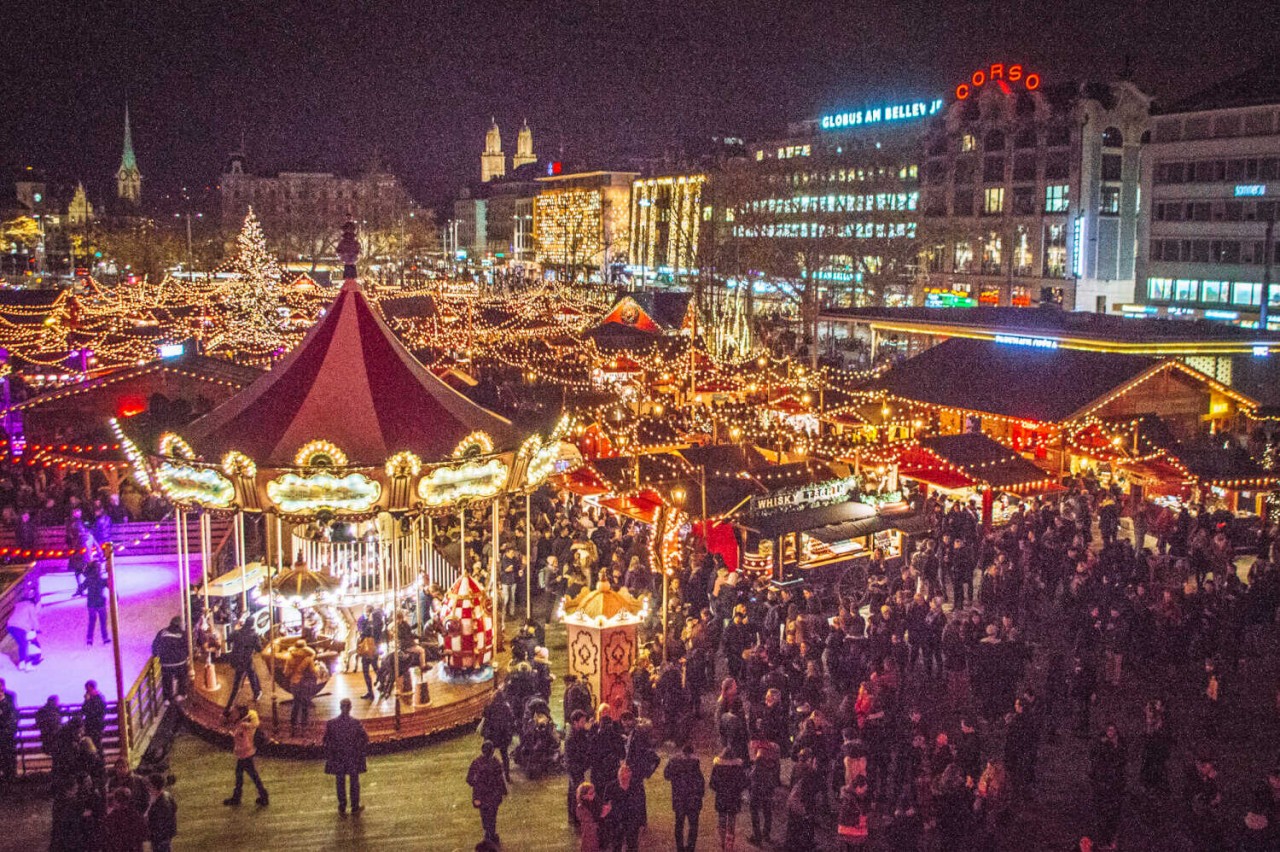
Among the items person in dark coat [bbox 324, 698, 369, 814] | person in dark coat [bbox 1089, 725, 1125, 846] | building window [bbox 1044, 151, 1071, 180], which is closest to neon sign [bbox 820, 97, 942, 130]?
building window [bbox 1044, 151, 1071, 180]

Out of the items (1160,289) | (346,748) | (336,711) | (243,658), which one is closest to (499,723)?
(346,748)

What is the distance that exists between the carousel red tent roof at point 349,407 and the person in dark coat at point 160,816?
10.7ft

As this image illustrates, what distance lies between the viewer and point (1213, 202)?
45.1 meters

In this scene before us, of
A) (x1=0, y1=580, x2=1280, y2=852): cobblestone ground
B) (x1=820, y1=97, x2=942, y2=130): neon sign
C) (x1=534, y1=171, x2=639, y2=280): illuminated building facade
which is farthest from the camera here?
(x1=534, y1=171, x2=639, y2=280): illuminated building facade

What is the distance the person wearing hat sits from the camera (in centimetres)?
1241

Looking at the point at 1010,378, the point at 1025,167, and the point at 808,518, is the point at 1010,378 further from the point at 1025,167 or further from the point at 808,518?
the point at 1025,167

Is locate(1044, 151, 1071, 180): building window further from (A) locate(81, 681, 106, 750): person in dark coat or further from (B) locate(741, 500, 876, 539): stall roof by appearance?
(A) locate(81, 681, 106, 750): person in dark coat

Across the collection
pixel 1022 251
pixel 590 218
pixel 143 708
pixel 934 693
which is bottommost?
pixel 934 693

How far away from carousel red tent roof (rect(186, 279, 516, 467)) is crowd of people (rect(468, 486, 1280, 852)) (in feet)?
9.50

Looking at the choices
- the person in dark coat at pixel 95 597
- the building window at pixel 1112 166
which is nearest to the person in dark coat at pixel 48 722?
the person in dark coat at pixel 95 597

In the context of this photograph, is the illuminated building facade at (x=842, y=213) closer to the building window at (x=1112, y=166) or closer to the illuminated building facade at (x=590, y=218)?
the building window at (x=1112, y=166)

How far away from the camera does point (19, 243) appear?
93375 mm

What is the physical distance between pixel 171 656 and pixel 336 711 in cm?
198

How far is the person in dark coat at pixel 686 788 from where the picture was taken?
9102 millimetres
